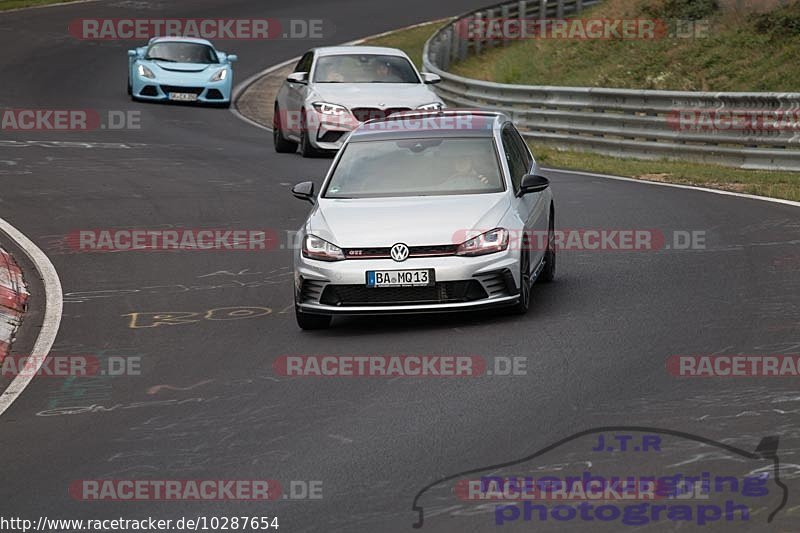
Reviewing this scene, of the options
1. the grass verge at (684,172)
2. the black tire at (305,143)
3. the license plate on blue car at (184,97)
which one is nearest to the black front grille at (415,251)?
the grass verge at (684,172)

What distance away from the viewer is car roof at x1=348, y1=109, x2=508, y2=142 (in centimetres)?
1248

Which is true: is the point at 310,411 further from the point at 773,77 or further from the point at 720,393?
the point at 773,77

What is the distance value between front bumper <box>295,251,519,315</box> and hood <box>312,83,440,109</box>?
1180 cm

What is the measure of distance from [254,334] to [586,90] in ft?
45.1

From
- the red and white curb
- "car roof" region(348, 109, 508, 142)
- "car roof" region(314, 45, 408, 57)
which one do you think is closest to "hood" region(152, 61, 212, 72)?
"car roof" region(314, 45, 408, 57)

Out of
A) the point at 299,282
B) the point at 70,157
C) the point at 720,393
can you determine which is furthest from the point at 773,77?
the point at 720,393

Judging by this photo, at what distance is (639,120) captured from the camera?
A: 22.9 metres

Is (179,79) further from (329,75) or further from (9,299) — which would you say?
(9,299)

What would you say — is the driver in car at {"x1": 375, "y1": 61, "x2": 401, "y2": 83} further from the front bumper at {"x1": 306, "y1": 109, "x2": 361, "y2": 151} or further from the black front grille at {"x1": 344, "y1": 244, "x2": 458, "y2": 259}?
the black front grille at {"x1": 344, "y1": 244, "x2": 458, "y2": 259}

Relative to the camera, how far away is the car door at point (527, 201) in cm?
1175

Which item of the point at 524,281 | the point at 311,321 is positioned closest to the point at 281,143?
the point at 311,321

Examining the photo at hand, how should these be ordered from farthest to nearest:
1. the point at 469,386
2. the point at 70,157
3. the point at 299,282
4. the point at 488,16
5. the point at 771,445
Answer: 1. the point at 488,16
2. the point at 70,157
3. the point at 299,282
4. the point at 469,386
5. the point at 771,445

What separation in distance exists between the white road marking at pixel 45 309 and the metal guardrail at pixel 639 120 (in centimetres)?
1001

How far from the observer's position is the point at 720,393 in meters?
8.66
